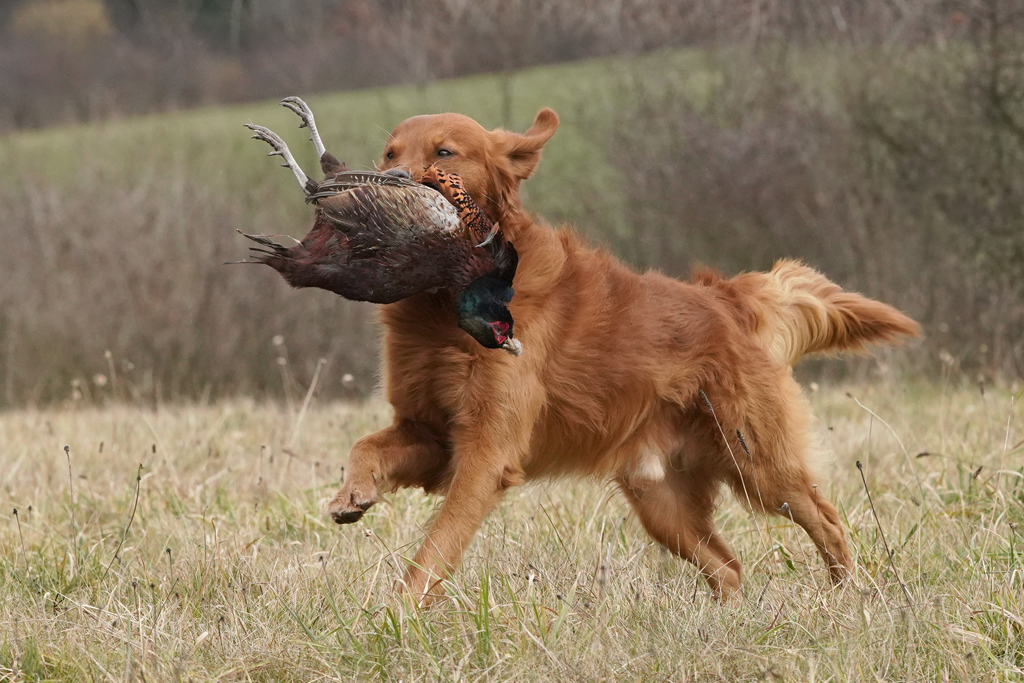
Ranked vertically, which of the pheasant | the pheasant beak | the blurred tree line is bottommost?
the pheasant beak

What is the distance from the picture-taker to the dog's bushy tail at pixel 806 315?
407cm

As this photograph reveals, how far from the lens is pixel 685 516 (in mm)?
3998

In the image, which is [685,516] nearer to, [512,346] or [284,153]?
[512,346]

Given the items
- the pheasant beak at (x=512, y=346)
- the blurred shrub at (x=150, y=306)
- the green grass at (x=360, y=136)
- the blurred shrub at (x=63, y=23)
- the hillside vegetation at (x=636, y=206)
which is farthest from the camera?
the green grass at (x=360, y=136)

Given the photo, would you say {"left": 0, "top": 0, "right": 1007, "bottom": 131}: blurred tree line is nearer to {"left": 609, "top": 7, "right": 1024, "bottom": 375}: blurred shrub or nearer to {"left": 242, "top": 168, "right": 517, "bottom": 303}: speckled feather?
{"left": 609, "top": 7, "right": 1024, "bottom": 375}: blurred shrub

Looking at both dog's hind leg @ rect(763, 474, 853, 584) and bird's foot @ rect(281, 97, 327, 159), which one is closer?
bird's foot @ rect(281, 97, 327, 159)

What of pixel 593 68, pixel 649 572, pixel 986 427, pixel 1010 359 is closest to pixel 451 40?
pixel 593 68

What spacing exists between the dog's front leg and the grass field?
0.12 metres

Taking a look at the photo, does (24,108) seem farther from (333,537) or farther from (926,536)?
(926,536)

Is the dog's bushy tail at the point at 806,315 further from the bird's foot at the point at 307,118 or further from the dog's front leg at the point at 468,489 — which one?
the bird's foot at the point at 307,118

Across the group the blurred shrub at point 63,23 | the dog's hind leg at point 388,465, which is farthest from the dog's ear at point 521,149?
the blurred shrub at point 63,23

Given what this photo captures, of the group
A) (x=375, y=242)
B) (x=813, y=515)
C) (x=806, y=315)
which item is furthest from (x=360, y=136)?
(x=375, y=242)

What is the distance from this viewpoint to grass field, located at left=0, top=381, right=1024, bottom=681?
255 cm

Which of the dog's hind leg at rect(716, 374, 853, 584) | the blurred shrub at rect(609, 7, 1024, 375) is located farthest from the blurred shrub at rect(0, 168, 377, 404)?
the dog's hind leg at rect(716, 374, 853, 584)
